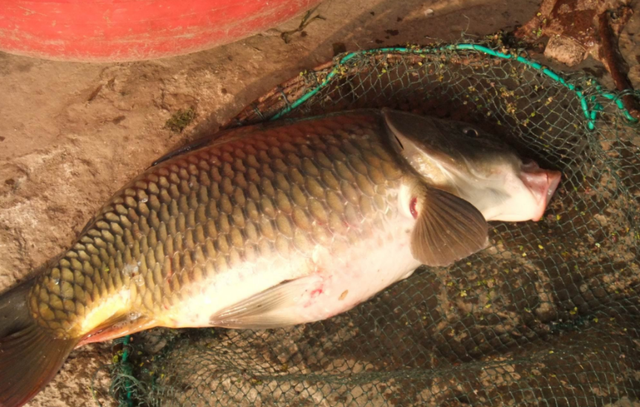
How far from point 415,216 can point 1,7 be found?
4.83 feet

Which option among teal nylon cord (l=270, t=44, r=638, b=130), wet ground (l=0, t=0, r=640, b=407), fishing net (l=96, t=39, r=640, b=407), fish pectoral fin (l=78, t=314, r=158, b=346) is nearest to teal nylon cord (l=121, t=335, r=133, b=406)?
fishing net (l=96, t=39, r=640, b=407)

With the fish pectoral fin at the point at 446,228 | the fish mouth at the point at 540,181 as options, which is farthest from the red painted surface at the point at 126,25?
the fish mouth at the point at 540,181

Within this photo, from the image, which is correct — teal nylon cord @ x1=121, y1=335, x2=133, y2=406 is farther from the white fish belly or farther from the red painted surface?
the red painted surface

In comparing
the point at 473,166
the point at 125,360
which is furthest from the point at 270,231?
the point at 125,360

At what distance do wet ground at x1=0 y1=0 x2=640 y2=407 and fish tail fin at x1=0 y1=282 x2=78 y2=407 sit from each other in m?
0.37

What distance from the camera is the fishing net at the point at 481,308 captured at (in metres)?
2.05

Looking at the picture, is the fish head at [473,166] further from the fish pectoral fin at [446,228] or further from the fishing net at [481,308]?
the fishing net at [481,308]

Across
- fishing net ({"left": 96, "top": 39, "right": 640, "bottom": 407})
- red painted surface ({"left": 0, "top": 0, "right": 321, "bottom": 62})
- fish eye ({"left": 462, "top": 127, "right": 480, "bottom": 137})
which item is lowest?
fishing net ({"left": 96, "top": 39, "right": 640, "bottom": 407})

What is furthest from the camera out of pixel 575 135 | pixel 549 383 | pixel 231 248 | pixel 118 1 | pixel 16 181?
pixel 16 181

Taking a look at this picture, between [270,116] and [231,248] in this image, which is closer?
[231,248]

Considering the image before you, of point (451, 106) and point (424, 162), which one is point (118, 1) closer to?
point (424, 162)

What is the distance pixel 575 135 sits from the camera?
2227 mm

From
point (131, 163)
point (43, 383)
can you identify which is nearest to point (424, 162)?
point (131, 163)

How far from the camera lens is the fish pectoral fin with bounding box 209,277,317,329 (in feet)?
5.96
